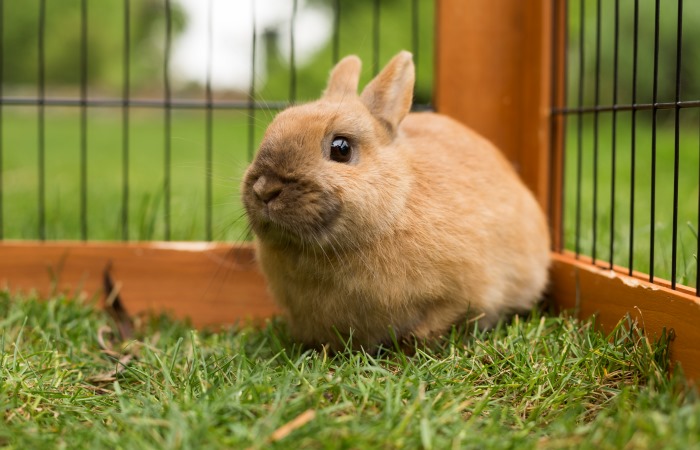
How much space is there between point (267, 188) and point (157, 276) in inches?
50.1

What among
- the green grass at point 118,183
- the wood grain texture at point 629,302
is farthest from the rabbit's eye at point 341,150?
the wood grain texture at point 629,302

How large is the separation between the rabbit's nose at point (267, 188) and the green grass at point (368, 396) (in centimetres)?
50

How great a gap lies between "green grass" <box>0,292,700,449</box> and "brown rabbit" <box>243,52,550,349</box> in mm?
151

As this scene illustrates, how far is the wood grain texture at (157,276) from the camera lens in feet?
11.3

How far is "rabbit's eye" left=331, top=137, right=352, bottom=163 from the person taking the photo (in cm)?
258

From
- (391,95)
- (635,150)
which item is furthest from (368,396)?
(635,150)

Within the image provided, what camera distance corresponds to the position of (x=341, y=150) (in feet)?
8.50

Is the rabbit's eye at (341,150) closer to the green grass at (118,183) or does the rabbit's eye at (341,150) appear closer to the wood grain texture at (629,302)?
the green grass at (118,183)

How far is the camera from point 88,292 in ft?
11.4

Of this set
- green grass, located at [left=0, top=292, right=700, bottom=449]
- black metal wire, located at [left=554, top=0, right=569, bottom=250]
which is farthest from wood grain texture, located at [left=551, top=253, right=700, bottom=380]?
black metal wire, located at [left=554, top=0, right=569, bottom=250]

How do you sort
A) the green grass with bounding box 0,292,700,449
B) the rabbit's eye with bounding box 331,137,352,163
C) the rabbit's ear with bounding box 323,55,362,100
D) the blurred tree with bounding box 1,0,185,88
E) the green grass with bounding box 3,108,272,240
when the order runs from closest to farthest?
the green grass with bounding box 0,292,700,449 < the rabbit's eye with bounding box 331,137,352,163 < the rabbit's ear with bounding box 323,55,362,100 < the green grass with bounding box 3,108,272,240 < the blurred tree with bounding box 1,0,185,88

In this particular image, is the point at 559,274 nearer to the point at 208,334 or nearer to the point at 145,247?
the point at 208,334

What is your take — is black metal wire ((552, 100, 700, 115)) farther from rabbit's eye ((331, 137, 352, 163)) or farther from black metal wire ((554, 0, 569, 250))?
rabbit's eye ((331, 137, 352, 163))

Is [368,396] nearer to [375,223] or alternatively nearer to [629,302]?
[375,223]
